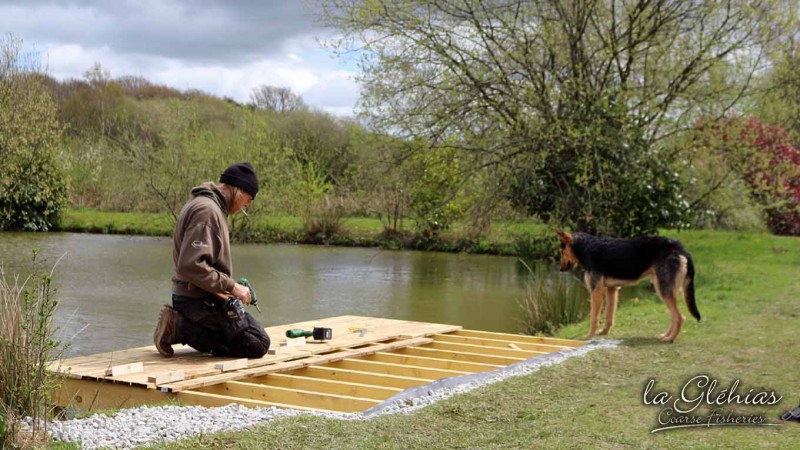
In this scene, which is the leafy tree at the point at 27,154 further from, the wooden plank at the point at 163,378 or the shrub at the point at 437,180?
the wooden plank at the point at 163,378

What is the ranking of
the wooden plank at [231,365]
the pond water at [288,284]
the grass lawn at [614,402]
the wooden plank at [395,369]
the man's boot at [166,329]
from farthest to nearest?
1. the pond water at [288,284]
2. the wooden plank at [395,369]
3. the man's boot at [166,329]
4. the wooden plank at [231,365]
5. the grass lawn at [614,402]

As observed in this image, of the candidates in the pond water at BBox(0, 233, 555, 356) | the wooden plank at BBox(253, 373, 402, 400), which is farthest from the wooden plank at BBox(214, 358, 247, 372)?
the pond water at BBox(0, 233, 555, 356)

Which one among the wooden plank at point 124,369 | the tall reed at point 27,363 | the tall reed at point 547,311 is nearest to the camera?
the tall reed at point 27,363

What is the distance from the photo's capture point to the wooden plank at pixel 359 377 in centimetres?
657

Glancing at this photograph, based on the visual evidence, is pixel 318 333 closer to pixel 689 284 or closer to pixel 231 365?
pixel 231 365

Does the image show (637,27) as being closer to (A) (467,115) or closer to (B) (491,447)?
(A) (467,115)

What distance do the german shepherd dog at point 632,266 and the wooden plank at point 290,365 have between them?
70.5 inches

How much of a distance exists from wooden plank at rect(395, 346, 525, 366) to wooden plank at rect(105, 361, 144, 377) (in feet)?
9.10

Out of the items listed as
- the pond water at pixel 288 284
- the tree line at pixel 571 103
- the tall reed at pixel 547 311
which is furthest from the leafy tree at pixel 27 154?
the tall reed at pixel 547 311

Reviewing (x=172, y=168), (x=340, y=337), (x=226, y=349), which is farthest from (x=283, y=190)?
(x=226, y=349)

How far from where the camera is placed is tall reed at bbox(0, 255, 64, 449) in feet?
15.0

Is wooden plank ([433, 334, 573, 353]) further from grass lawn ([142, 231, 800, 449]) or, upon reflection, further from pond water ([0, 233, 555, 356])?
pond water ([0, 233, 555, 356])

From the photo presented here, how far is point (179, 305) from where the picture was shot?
6.74m

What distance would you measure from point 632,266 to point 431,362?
245 cm
